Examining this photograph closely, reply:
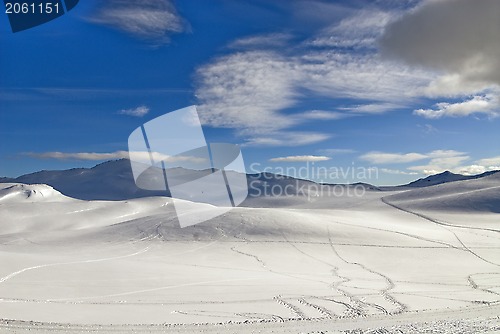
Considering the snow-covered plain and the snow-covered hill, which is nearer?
the snow-covered plain

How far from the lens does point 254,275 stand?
79.6 feet

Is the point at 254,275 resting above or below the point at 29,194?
below

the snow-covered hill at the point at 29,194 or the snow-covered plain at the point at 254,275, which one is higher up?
the snow-covered hill at the point at 29,194

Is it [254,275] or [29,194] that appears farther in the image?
[29,194]

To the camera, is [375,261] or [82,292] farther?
[375,261]

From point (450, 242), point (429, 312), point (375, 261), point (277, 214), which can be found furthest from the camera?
point (277, 214)

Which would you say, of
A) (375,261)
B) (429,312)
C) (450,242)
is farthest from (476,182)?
(429,312)

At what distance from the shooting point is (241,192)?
6491 inches

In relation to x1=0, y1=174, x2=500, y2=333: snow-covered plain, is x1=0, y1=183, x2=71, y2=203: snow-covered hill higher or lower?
higher

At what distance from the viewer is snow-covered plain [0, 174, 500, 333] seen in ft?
45.6

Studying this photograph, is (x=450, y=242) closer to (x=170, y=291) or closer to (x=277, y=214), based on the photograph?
(x=277, y=214)

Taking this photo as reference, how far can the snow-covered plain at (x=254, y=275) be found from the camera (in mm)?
13906

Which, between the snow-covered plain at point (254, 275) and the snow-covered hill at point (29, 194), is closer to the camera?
the snow-covered plain at point (254, 275)

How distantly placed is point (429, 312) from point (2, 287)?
1589 centimetres
